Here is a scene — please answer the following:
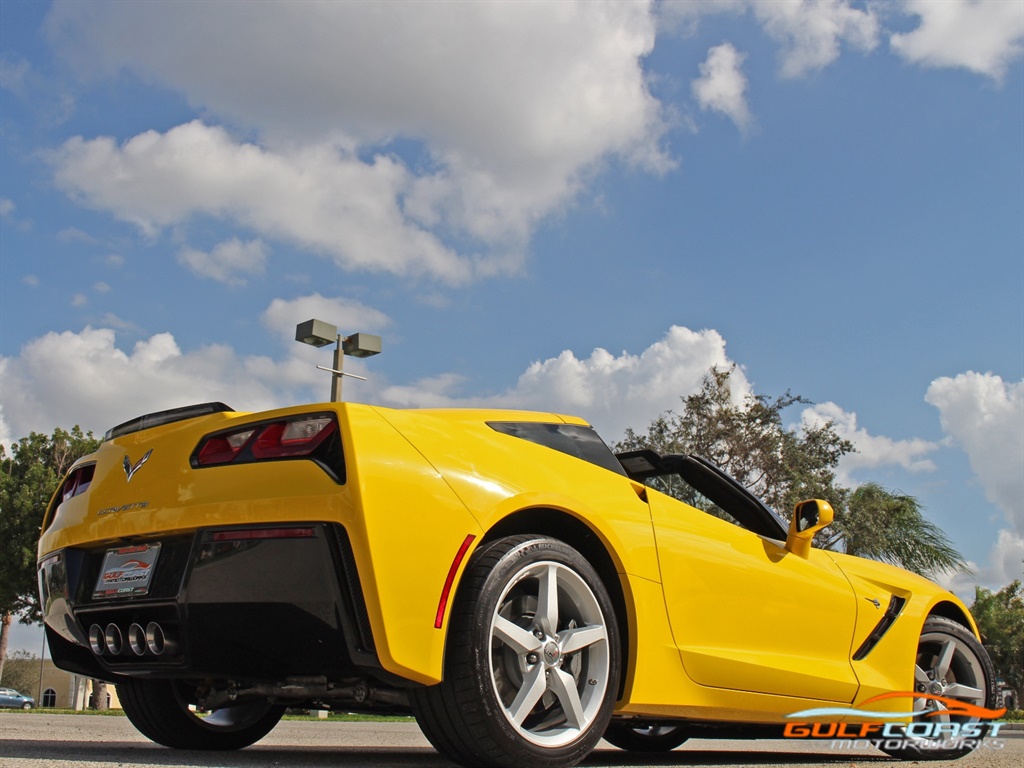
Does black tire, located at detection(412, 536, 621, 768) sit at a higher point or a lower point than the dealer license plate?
lower

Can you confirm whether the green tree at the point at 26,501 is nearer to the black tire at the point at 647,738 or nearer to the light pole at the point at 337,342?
the light pole at the point at 337,342

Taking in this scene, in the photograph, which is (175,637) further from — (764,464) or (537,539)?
(764,464)

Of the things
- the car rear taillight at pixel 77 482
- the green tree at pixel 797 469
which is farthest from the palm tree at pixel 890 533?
the car rear taillight at pixel 77 482

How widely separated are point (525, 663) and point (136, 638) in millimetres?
1243

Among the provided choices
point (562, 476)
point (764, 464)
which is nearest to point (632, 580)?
point (562, 476)

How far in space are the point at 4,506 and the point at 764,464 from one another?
64.9 ft

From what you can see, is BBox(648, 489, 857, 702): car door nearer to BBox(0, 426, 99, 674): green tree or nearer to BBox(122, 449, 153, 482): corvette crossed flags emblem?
BBox(122, 449, 153, 482): corvette crossed flags emblem

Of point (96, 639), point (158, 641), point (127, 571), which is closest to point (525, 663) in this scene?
point (158, 641)

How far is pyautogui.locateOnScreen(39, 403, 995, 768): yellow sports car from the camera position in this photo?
2.78m

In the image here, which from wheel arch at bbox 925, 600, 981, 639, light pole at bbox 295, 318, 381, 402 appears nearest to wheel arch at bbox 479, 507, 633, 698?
wheel arch at bbox 925, 600, 981, 639

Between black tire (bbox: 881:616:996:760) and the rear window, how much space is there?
221 centimetres

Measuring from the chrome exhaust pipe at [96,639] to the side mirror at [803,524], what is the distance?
2.78 meters

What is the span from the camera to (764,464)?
23.0 metres

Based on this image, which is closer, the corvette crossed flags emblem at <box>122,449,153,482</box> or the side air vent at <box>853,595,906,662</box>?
the corvette crossed flags emblem at <box>122,449,153,482</box>
